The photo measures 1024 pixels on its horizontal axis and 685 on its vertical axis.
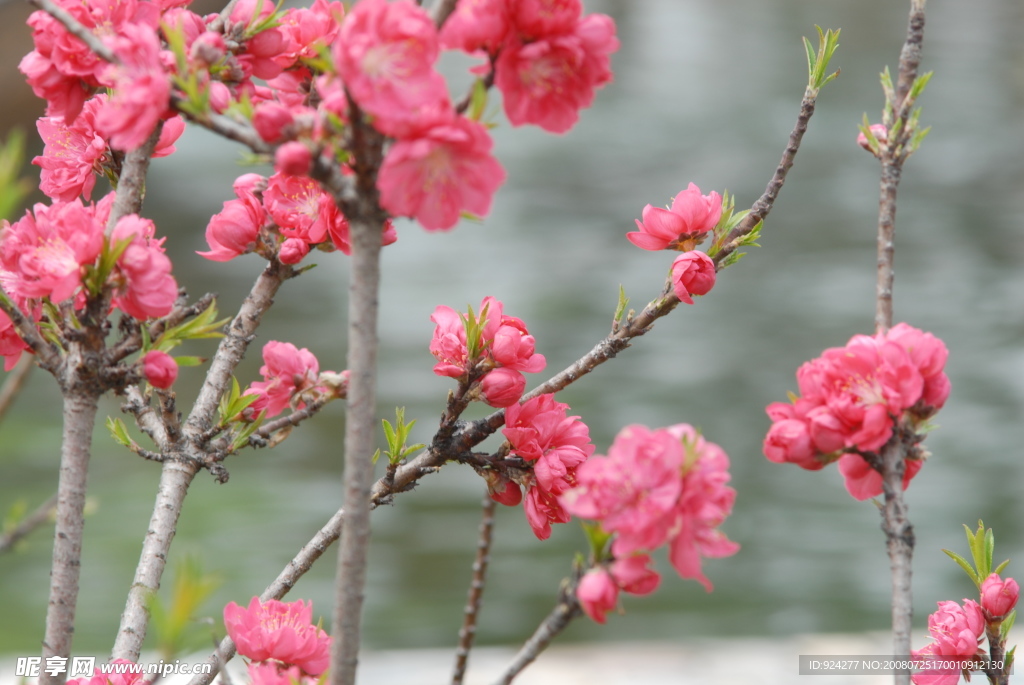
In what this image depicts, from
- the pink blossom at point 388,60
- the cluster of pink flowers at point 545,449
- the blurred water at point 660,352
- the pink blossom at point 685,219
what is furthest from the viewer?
the blurred water at point 660,352

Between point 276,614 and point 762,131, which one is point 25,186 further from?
point 762,131

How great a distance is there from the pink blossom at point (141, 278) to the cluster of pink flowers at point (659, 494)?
264 millimetres

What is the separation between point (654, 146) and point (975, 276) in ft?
10.7

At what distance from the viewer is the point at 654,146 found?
25.9 feet

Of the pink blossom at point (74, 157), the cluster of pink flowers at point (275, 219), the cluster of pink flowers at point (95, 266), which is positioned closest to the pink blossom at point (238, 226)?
the cluster of pink flowers at point (275, 219)

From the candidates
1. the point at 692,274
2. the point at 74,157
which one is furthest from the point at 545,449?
the point at 74,157

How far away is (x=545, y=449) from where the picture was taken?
693 millimetres

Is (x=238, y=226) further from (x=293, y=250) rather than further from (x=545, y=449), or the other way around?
(x=545, y=449)

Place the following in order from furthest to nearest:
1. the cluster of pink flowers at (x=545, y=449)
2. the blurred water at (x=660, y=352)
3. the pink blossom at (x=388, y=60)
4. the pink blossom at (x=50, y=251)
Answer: the blurred water at (x=660, y=352)
the cluster of pink flowers at (x=545, y=449)
the pink blossom at (x=50, y=251)
the pink blossom at (x=388, y=60)

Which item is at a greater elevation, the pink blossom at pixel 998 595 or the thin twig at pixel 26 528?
the pink blossom at pixel 998 595

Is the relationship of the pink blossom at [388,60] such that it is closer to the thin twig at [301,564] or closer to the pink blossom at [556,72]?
the pink blossom at [556,72]

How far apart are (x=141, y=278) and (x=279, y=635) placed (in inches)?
9.5

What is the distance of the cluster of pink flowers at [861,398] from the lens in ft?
1.70

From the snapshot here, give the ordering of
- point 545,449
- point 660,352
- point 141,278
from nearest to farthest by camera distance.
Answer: point 141,278 → point 545,449 → point 660,352
